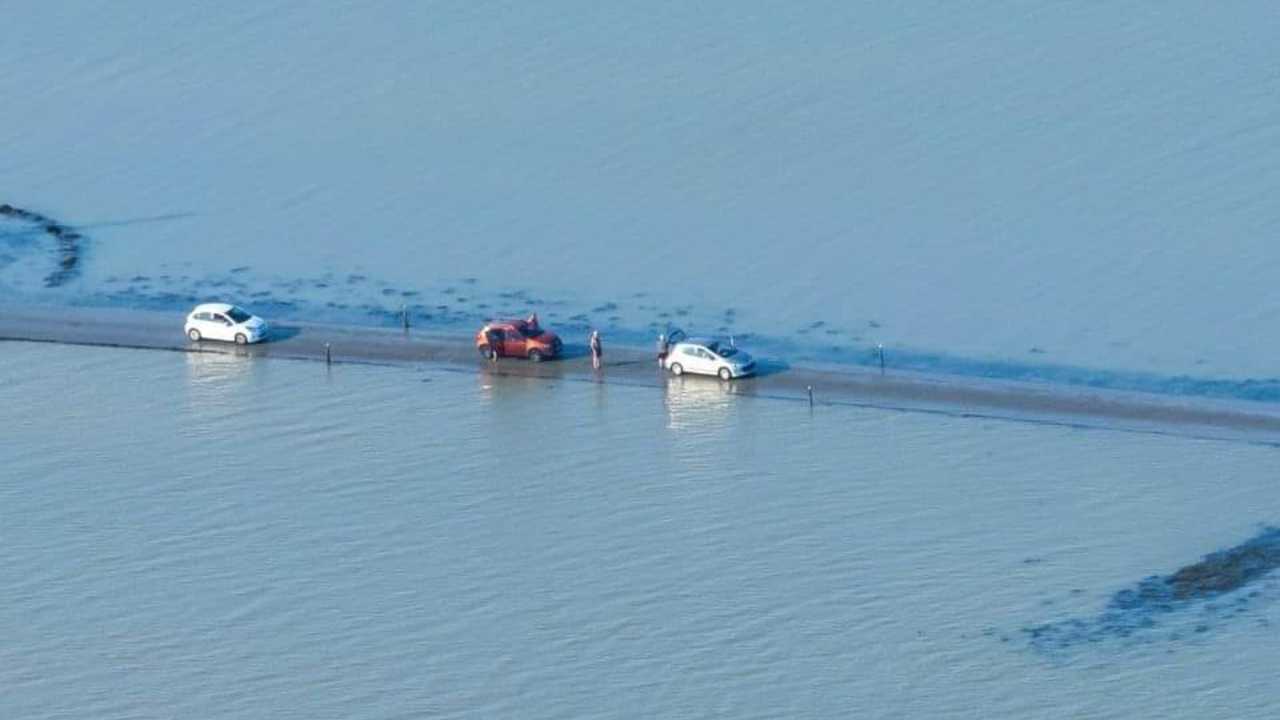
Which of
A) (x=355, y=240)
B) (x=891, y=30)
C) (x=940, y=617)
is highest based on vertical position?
(x=891, y=30)

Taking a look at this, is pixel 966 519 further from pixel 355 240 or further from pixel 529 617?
pixel 355 240

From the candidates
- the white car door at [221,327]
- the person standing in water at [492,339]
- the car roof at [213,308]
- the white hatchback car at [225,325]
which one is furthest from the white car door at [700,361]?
the car roof at [213,308]

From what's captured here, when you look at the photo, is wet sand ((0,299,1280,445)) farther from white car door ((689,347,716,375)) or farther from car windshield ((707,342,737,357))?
car windshield ((707,342,737,357))

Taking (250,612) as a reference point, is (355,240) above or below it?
above

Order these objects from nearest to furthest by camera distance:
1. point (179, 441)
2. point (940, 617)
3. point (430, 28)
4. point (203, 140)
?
point (940, 617)
point (179, 441)
point (203, 140)
point (430, 28)

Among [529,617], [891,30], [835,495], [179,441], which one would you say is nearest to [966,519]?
[835,495]

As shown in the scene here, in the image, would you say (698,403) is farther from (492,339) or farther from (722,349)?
(492,339)

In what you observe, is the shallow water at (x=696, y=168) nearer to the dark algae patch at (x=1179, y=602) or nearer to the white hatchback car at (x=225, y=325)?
the white hatchback car at (x=225, y=325)
